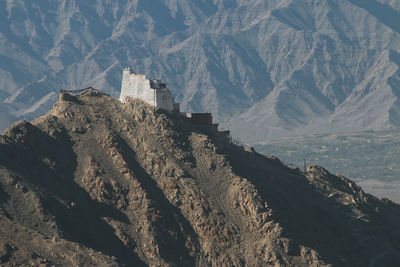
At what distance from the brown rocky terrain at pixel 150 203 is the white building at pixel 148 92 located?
5.89 feet

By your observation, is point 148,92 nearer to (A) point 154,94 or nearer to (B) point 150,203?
(A) point 154,94

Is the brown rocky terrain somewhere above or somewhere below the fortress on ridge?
below

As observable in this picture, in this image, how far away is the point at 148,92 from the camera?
135 metres

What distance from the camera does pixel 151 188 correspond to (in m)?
123

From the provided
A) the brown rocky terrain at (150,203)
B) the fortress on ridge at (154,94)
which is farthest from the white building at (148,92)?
the brown rocky terrain at (150,203)

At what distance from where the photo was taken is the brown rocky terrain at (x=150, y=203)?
359 ft

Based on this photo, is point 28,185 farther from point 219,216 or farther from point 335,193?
point 335,193

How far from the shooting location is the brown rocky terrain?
359 feet

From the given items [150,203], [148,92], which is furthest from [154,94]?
[150,203]

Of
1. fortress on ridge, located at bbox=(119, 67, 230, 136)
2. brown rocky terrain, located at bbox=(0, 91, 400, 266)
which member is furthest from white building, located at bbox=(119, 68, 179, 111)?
brown rocky terrain, located at bbox=(0, 91, 400, 266)

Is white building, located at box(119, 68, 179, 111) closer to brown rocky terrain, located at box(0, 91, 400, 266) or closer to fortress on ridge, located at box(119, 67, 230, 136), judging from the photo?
fortress on ridge, located at box(119, 67, 230, 136)

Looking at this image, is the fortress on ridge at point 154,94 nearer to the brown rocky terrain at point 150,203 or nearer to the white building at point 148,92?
the white building at point 148,92

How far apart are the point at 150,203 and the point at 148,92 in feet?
74.4

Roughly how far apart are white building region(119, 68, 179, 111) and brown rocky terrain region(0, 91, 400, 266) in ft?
5.89
